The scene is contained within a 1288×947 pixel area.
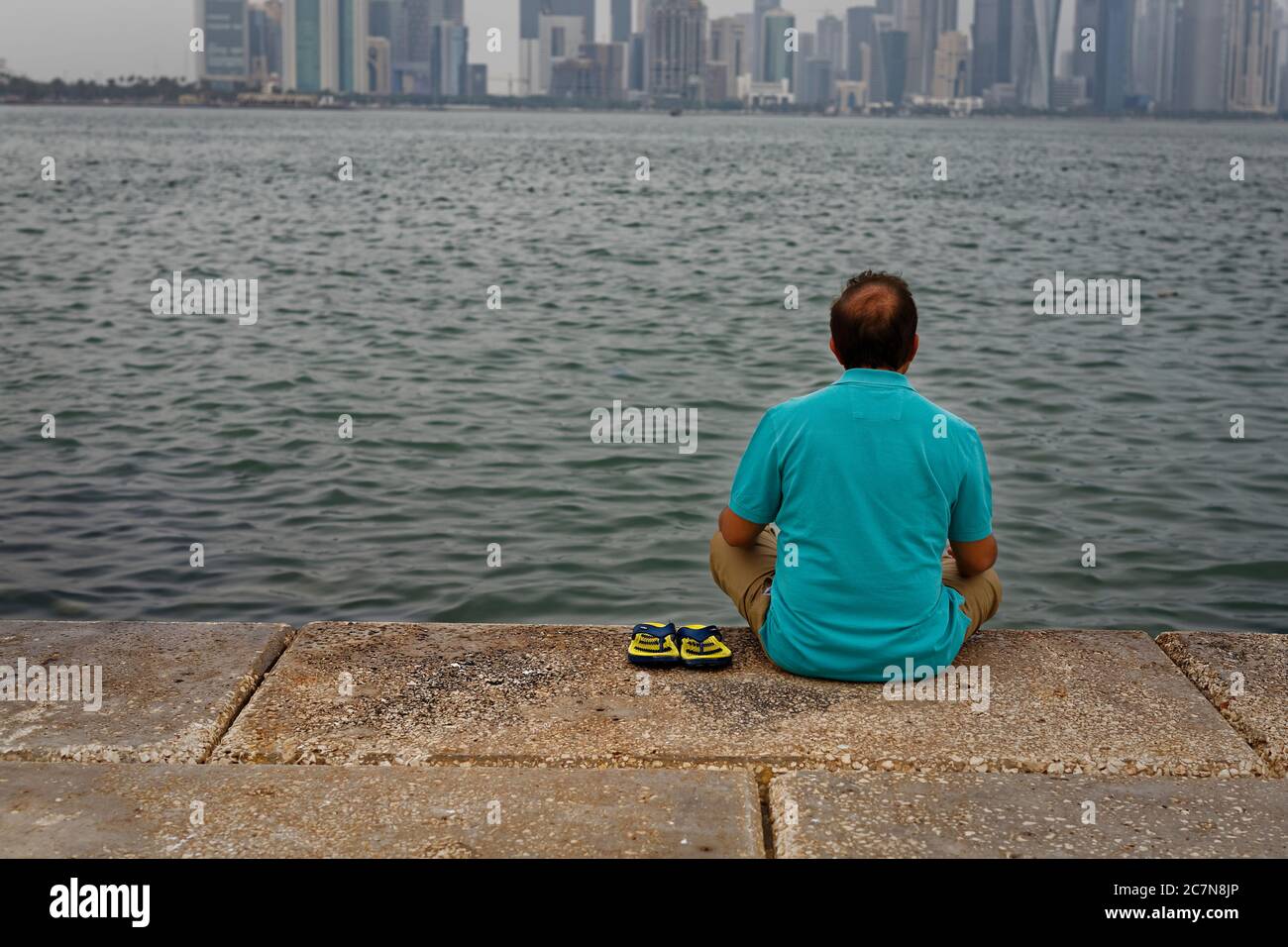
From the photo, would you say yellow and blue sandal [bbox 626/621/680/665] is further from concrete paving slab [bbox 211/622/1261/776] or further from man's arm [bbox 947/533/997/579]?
man's arm [bbox 947/533/997/579]

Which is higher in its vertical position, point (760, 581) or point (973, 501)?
point (973, 501)

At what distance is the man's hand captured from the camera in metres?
4.12

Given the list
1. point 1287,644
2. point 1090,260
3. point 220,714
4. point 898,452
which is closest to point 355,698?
point 220,714

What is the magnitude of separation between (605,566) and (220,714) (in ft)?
12.4

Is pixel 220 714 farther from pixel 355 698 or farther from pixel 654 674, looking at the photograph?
pixel 654 674

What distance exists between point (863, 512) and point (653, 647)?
2.39ft

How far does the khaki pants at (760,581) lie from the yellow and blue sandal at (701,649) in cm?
14

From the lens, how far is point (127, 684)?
3.94 meters

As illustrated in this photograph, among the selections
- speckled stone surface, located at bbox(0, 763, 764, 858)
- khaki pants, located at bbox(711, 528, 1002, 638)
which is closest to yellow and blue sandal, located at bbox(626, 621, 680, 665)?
khaki pants, located at bbox(711, 528, 1002, 638)

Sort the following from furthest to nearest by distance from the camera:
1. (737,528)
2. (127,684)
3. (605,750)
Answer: (737,528), (127,684), (605,750)

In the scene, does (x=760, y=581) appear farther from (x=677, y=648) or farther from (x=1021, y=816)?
(x=1021, y=816)

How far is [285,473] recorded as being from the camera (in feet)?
29.9

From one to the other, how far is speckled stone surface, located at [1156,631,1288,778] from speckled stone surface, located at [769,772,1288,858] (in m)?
0.27

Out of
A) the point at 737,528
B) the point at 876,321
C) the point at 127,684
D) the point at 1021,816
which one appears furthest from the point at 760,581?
the point at 127,684
